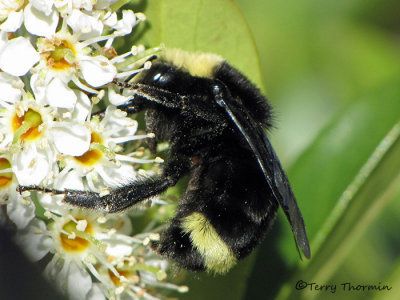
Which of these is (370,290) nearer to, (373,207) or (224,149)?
(373,207)

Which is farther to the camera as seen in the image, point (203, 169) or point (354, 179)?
point (354, 179)

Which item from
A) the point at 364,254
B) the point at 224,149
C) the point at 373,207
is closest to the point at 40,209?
the point at 224,149

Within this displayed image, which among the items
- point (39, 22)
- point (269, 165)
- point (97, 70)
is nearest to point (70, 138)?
point (97, 70)

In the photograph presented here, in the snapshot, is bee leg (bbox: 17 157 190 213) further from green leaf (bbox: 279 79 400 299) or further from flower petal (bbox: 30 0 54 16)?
green leaf (bbox: 279 79 400 299)

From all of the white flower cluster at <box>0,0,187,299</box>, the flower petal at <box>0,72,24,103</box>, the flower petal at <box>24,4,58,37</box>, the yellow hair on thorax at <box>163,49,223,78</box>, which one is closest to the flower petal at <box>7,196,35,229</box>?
the white flower cluster at <box>0,0,187,299</box>

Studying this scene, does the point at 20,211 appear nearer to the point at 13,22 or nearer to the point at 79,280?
the point at 79,280

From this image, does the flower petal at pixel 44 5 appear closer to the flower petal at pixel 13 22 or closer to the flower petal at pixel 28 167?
the flower petal at pixel 13 22
